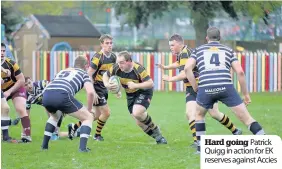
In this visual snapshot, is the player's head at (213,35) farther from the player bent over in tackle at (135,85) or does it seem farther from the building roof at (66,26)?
the building roof at (66,26)

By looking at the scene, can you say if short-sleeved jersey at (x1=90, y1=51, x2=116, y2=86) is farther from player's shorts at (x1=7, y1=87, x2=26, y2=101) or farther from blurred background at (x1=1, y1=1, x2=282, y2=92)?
blurred background at (x1=1, y1=1, x2=282, y2=92)

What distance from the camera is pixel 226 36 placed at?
44.8m

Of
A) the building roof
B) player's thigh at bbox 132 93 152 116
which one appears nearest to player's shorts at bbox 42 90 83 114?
player's thigh at bbox 132 93 152 116

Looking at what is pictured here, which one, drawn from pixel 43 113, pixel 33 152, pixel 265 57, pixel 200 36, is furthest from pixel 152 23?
pixel 33 152

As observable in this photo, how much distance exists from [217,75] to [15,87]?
4.21 meters

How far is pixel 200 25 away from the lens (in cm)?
3584

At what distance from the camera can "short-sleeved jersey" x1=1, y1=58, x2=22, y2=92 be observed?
14789 mm

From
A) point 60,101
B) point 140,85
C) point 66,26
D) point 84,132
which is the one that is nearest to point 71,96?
point 60,101

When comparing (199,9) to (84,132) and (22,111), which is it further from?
(84,132)


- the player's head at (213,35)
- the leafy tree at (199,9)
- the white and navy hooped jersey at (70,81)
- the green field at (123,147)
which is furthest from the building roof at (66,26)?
the player's head at (213,35)

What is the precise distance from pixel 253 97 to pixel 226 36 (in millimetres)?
17132

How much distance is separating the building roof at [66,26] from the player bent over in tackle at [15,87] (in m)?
23.6

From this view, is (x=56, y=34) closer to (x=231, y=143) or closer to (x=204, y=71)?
(x=204, y=71)

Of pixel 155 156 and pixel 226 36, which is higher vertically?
pixel 226 36
